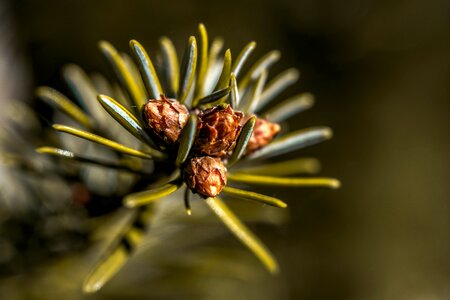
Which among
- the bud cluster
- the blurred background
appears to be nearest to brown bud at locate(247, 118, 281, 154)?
the bud cluster

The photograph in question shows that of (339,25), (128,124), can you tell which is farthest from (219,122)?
(339,25)

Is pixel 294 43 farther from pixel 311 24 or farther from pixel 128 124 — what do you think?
pixel 128 124

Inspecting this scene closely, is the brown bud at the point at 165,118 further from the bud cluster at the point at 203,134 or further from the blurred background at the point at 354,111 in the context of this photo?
the blurred background at the point at 354,111

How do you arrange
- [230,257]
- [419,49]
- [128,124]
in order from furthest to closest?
[419,49] → [230,257] → [128,124]

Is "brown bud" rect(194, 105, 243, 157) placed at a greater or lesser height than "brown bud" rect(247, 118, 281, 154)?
greater

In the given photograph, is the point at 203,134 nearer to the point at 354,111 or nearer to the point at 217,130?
the point at 217,130

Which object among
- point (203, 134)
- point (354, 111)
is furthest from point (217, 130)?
point (354, 111)

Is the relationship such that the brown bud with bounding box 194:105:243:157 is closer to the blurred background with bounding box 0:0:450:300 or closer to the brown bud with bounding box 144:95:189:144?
the brown bud with bounding box 144:95:189:144
